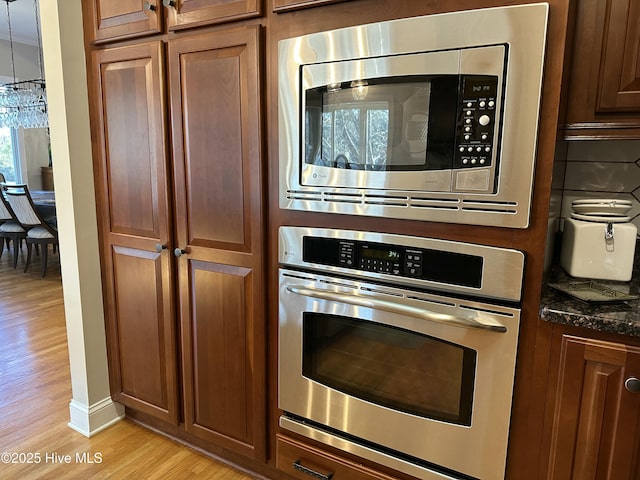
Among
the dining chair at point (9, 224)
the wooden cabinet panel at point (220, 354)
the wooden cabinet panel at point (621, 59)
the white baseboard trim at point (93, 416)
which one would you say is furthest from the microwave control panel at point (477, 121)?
the dining chair at point (9, 224)

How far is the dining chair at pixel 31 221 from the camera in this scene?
4.67 metres

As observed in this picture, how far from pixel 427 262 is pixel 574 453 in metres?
0.62

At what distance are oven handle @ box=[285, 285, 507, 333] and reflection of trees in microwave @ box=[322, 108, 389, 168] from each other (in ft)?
1.34

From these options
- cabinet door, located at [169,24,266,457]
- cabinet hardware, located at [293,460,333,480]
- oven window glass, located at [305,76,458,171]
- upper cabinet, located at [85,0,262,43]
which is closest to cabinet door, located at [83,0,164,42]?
upper cabinet, located at [85,0,262,43]

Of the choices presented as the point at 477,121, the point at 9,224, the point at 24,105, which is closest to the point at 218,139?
the point at 477,121

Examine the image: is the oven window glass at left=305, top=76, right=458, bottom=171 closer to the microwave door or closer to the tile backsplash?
the microwave door

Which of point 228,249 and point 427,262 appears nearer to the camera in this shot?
point 427,262

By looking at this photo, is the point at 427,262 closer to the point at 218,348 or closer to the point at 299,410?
the point at 299,410

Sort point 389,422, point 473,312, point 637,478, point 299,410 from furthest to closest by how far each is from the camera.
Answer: point 299,410 → point 389,422 → point 473,312 → point 637,478

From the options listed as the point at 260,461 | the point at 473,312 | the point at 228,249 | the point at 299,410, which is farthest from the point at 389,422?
the point at 228,249

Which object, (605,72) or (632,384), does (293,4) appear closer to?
(605,72)

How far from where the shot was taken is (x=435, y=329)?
1.31 m

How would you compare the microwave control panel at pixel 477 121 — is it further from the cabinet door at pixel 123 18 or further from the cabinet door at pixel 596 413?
the cabinet door at pixel 123 18

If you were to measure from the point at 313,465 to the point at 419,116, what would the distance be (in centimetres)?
123
